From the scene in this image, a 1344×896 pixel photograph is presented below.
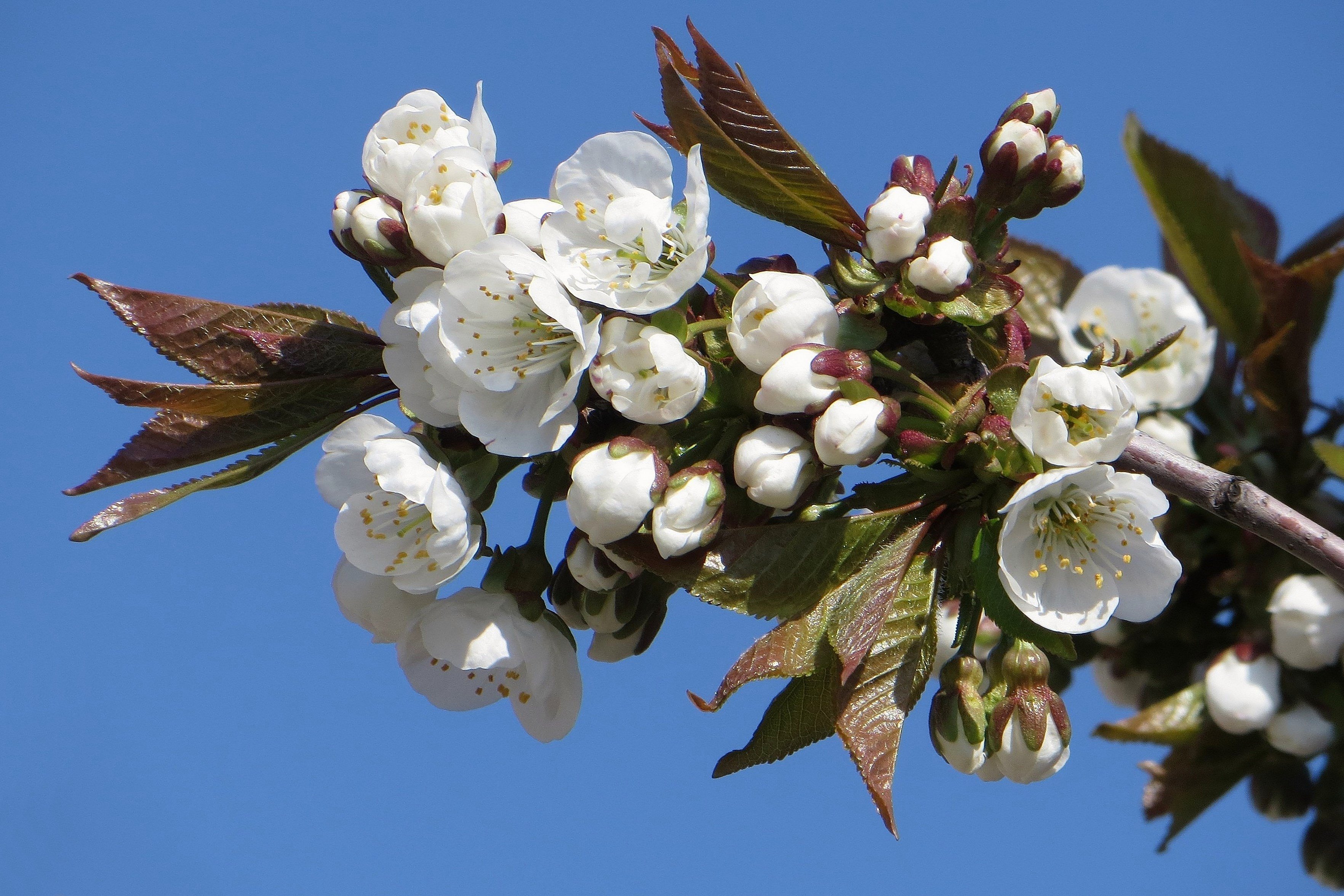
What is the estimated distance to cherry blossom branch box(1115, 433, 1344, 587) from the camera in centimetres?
107

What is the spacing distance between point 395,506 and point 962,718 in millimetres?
600

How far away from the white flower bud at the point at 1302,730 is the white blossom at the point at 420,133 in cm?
151

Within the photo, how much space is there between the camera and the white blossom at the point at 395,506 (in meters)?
1.02

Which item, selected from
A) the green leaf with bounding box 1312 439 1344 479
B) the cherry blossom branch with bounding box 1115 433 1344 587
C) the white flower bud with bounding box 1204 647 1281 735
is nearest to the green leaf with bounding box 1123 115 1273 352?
the green leaf with bounding box 1312 439 1344 479

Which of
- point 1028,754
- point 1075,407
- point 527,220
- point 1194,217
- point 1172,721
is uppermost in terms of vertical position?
point 527,220

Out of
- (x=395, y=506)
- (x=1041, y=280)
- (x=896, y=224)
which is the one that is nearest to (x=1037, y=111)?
(x=896, y=224)

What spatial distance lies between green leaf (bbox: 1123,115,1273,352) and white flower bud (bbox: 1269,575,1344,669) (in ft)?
1.45

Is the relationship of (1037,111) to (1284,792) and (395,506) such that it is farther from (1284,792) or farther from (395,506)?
(1284,792)

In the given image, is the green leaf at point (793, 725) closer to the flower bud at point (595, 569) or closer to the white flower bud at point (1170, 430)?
the flower bud at point (595, 569)

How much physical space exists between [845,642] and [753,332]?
11.4 inches

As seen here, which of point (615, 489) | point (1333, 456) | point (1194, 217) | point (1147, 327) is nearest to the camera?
point (615, 489)

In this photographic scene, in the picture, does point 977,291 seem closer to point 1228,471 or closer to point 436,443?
point 436,443

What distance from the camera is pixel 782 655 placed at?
0.99m

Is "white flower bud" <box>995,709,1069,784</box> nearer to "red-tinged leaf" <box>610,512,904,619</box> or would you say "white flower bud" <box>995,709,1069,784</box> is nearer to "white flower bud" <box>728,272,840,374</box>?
"red-tinged leaf" <box>610,512,904,619</box>
